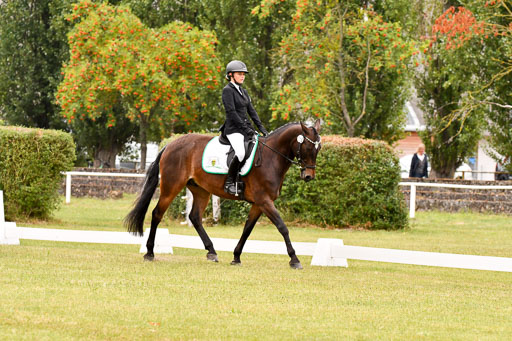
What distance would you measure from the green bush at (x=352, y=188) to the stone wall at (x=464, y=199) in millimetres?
6874

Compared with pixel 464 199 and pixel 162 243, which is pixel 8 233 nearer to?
pixel 162 243

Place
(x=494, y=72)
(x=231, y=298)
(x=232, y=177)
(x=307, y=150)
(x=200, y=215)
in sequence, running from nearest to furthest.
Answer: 1. (x=231, y=298)
2. (x=307, y=150)
3. (x=232, y=177)
4. (x=200, y=215)
5. (x=494, y=72)

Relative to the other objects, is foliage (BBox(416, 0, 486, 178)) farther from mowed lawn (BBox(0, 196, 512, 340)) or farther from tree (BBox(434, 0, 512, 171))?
mowed lawn (BBox(0, 196, 512, 340))

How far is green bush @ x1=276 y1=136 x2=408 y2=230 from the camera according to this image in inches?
848

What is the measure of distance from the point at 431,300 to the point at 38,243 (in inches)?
314

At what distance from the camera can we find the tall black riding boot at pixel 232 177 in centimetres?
1277

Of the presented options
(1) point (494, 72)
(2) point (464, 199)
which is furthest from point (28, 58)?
(2) point (464, 199)

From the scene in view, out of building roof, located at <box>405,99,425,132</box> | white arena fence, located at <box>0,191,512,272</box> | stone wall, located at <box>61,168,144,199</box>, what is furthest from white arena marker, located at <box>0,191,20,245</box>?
building roof, located at <box>405,99,425,132</box>

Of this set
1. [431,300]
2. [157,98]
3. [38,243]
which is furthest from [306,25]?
[431,300]

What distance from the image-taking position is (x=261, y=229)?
832 inches

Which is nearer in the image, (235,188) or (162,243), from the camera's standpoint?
(235,188)

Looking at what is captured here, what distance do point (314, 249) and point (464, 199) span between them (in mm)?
16010

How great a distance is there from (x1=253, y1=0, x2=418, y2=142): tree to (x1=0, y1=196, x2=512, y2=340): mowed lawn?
50.3 feet

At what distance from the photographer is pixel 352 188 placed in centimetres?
2156
